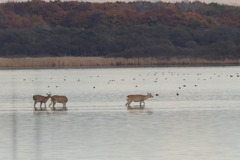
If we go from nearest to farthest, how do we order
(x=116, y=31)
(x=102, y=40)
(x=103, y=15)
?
(x=102, y=40), (x=116, y=31), (x=103, y=15)

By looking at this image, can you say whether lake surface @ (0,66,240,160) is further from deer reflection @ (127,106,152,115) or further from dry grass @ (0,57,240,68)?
dry grass @ (0,57,240,68)

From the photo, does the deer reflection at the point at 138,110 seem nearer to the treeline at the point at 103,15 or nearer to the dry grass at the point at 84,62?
the dry grass at the point at 84,62

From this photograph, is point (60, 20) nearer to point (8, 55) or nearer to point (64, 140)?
point (8, 55)

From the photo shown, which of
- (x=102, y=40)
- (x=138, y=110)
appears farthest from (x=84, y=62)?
(x=138, y=110)

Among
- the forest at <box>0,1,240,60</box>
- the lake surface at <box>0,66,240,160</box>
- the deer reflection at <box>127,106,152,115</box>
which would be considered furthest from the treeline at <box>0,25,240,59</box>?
the lake surface at <box>0,66,240,160</box>

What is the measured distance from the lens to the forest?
306 ft

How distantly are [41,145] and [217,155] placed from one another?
12.7 ft

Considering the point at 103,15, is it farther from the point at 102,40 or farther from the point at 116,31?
the point at 102,40

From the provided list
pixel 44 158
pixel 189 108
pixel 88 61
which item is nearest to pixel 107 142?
pixel 44 158

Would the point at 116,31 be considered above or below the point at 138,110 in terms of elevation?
above

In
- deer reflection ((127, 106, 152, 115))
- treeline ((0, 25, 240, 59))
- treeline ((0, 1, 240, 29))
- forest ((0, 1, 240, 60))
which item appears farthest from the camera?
treeline ((0, 1, 240, 29))

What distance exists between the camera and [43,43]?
4471 inches

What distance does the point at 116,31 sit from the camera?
12694 centimetres

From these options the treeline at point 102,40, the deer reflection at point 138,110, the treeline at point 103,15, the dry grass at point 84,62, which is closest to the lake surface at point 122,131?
the deer reflection at point 138,110
